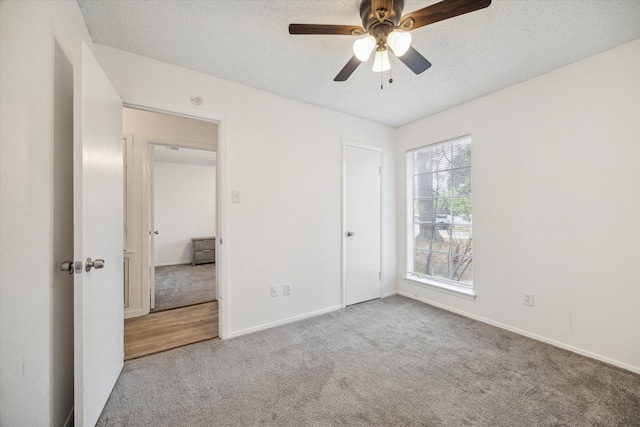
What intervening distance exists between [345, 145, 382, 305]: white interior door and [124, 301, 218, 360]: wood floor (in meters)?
1.72

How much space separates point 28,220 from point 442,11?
2.20 meters

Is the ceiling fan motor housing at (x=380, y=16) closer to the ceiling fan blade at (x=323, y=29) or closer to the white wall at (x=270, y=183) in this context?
the ceiling fan blade at (x=323, y=29)

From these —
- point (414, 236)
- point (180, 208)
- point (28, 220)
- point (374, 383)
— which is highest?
point (180, 208)

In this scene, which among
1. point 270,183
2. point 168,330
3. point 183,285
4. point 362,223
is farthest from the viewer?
point 183,285

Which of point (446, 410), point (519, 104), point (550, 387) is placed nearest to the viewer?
point (446, 410)

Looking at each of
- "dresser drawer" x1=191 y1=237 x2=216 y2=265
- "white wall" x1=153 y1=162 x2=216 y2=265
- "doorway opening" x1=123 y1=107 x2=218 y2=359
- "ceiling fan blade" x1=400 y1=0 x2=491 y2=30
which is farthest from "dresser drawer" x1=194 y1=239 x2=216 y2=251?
"ceiling fan blade" x1=400 y1=0 x2=491 y2=30

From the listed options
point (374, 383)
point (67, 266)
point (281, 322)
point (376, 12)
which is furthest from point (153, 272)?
point (376, 12)

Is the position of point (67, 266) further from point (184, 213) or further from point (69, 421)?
point (184, 213)

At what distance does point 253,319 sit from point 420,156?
301 centimetres

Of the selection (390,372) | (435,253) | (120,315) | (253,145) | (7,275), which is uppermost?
(253,145)

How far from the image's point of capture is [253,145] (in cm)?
265

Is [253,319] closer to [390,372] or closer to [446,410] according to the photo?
[390,372]

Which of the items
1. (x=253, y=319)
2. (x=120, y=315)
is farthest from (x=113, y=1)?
(x=253, y=319)

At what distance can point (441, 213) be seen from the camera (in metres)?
3.33
